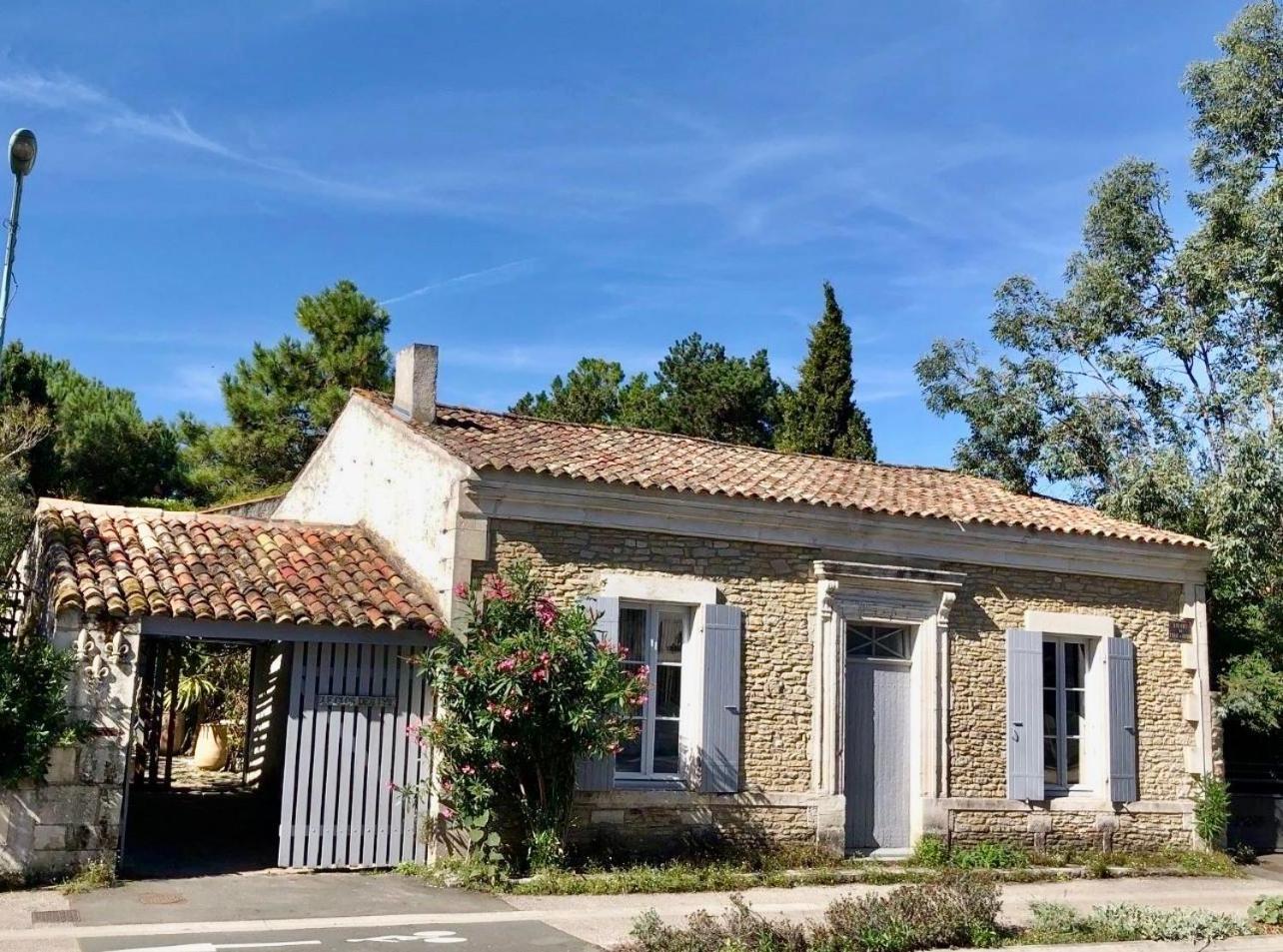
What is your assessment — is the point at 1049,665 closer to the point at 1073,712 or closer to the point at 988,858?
the point at 1073,712

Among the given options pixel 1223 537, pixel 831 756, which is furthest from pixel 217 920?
pixel 1223 537

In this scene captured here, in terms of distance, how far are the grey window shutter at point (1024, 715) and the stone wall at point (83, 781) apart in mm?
8715

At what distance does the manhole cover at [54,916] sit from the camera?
26.6ft

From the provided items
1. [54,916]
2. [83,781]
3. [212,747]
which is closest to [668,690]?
[83,781]

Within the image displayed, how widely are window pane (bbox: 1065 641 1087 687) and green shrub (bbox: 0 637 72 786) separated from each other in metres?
10.2

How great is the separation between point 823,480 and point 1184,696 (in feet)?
16.1

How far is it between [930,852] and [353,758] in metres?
5.79

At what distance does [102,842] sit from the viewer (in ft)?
31.2

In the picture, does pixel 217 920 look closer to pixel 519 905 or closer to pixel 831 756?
pixel 519 905

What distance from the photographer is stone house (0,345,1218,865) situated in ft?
37.4

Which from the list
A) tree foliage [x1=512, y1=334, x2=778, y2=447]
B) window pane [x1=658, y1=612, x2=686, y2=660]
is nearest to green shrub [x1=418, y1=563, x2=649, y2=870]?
window pane [x1=658, y1=612, x2=686, y2=660]

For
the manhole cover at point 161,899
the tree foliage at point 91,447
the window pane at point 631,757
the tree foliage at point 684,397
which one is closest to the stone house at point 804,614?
the window pane at point 631,757

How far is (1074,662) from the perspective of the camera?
14.0 metres

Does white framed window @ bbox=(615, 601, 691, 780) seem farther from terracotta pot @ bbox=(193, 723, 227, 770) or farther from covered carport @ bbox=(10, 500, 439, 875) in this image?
terracotta pot @ bbox=(193, 723, 227, 770)
